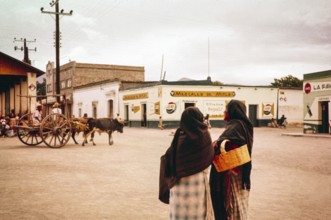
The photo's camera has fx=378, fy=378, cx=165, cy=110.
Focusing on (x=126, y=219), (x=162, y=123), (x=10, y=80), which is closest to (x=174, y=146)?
(x=126, y=219)

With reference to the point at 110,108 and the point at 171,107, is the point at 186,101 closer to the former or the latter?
the point at 171,107

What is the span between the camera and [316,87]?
26125 millimetres

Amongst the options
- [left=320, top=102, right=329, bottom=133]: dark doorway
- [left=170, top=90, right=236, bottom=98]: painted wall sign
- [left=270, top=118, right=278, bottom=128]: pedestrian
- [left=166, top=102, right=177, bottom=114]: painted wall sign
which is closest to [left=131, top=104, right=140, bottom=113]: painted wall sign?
[left=166, top=102, right=177, bottom=114]: painted wall sign

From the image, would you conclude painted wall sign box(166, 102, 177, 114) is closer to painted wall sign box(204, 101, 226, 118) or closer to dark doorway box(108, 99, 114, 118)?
painted wall sign box(204, 101, 226, 118)

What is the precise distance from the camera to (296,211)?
5.95m

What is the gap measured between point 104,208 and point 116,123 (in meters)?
12.0

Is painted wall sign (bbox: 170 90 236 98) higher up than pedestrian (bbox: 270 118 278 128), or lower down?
higher up

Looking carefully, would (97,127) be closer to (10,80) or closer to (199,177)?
(10,80)

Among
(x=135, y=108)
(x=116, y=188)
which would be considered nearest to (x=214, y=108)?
(x=135, y=108)

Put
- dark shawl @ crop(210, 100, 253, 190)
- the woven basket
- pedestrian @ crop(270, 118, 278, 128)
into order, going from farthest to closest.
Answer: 1. pedestrian @ crop(270, 118, 278, 128)
2. dark shawl @ crop(210, 100, 253, 190)
3. the woven basket

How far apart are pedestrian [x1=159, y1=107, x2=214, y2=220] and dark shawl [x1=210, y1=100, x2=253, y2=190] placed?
50cm

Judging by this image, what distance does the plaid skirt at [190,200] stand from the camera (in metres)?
3.73

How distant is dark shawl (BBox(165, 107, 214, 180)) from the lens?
371 centimetres

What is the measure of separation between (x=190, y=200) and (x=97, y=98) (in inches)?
1790
